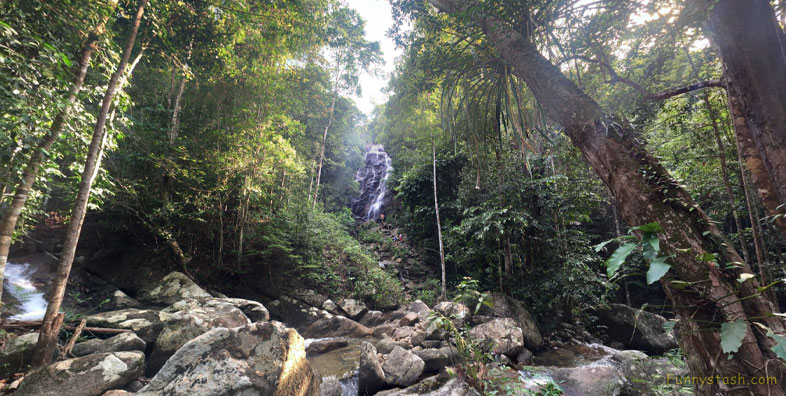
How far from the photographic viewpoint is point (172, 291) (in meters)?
6.51

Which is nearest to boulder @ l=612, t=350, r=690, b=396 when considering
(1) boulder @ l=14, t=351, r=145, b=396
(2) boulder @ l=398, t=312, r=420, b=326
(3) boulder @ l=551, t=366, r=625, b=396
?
(3) boulder @ l=551, t=366, r=625, b=396

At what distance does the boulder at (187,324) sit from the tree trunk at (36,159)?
6.07 ft

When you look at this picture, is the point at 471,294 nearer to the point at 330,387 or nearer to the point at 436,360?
the point at 436,360

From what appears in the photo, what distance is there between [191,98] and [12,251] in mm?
A: 6443

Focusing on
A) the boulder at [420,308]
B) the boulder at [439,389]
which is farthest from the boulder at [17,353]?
the boulder at [420,308]

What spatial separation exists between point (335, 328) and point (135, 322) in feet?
13.0

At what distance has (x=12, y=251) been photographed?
7.96 metres

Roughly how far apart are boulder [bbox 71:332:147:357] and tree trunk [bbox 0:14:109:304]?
1.11 m

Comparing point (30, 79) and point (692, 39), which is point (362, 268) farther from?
point (692, 39)

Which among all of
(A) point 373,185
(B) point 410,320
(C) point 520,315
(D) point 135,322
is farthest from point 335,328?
(A) point 373,185

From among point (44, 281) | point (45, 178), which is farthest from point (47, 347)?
point (44, 281)

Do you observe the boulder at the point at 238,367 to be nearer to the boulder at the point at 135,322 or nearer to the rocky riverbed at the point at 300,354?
the rocky riverbed at the point at 300,354

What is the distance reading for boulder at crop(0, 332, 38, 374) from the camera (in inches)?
130

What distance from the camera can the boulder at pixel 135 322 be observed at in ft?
14.5
